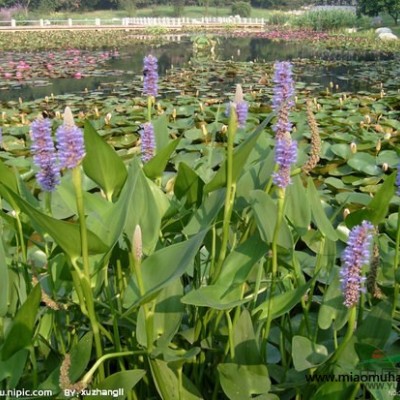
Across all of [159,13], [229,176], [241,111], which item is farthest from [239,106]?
[159,13]

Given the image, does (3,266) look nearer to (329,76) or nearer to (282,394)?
(282,394)

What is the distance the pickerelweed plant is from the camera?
0.87 m

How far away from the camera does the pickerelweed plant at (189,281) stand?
0.87m

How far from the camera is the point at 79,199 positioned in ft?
2.53

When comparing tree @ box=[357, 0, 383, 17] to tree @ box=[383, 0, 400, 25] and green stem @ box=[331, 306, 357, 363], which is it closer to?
tree @ box=[383, 0, 400, 25]

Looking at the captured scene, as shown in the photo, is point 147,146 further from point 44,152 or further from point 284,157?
point 284,157

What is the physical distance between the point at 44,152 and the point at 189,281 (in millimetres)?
673

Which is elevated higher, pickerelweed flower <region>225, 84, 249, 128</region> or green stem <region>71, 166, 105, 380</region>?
pickerelweed flower <region>225, 84, 249, 128</region>

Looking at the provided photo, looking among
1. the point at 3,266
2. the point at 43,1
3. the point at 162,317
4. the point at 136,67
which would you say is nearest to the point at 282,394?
the point at 162,317

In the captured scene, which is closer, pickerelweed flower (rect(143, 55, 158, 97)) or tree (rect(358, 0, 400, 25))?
pickerelweed flower (rect(143, 55, 158, 97))

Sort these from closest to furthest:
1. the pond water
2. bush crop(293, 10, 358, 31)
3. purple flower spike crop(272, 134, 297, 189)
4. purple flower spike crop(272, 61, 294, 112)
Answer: purple flower spike crop(272, 134, 297, 189) → purple flower spike crop(272, 61, 294, 112) → the pond water → bush crop(293, 10, 358, 31)

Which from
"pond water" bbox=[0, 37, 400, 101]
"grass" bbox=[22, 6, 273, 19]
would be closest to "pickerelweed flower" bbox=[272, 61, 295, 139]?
"pond water" bbox=[0, 37, 400, 101]

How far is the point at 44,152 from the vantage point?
3.17 ft

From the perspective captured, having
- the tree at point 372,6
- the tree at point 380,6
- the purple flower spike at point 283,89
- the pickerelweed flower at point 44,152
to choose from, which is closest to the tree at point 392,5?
the tree at point 380,6
